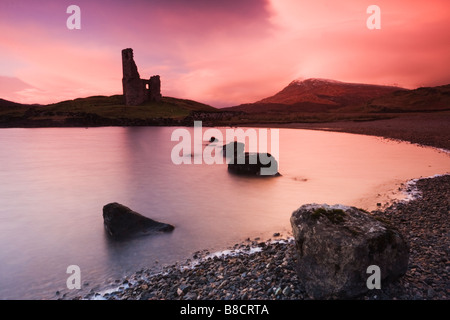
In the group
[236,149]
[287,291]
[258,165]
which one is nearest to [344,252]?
[287,291]

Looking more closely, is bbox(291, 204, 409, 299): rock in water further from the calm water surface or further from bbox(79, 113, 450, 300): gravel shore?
the calm water surface

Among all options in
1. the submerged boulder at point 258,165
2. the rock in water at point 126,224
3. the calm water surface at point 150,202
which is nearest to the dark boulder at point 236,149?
the calm water surface at point 150,202

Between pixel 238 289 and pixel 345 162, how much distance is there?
22.8 meters

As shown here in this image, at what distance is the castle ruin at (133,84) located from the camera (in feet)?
396

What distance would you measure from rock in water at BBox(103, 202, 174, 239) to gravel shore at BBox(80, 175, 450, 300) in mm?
2634

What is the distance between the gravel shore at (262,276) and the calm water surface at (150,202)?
90 centimetres

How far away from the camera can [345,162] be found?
25984 mm

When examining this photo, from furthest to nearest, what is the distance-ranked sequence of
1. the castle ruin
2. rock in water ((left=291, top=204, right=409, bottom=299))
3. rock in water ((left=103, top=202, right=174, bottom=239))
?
the castle ruin, rock in water ((left=103, top=202, right=174, bottom=239)), rock in water ((left=291, top=204, right=409, bottom=299))

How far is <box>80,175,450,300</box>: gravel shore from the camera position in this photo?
5660mm

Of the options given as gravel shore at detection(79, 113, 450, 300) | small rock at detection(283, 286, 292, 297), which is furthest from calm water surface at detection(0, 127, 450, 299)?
small rock at detection(283, 286, 292, 297)

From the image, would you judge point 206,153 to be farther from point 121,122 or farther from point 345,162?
point 121,122

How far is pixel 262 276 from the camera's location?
6426 millimetres

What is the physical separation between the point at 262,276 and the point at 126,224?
19.8 feet
